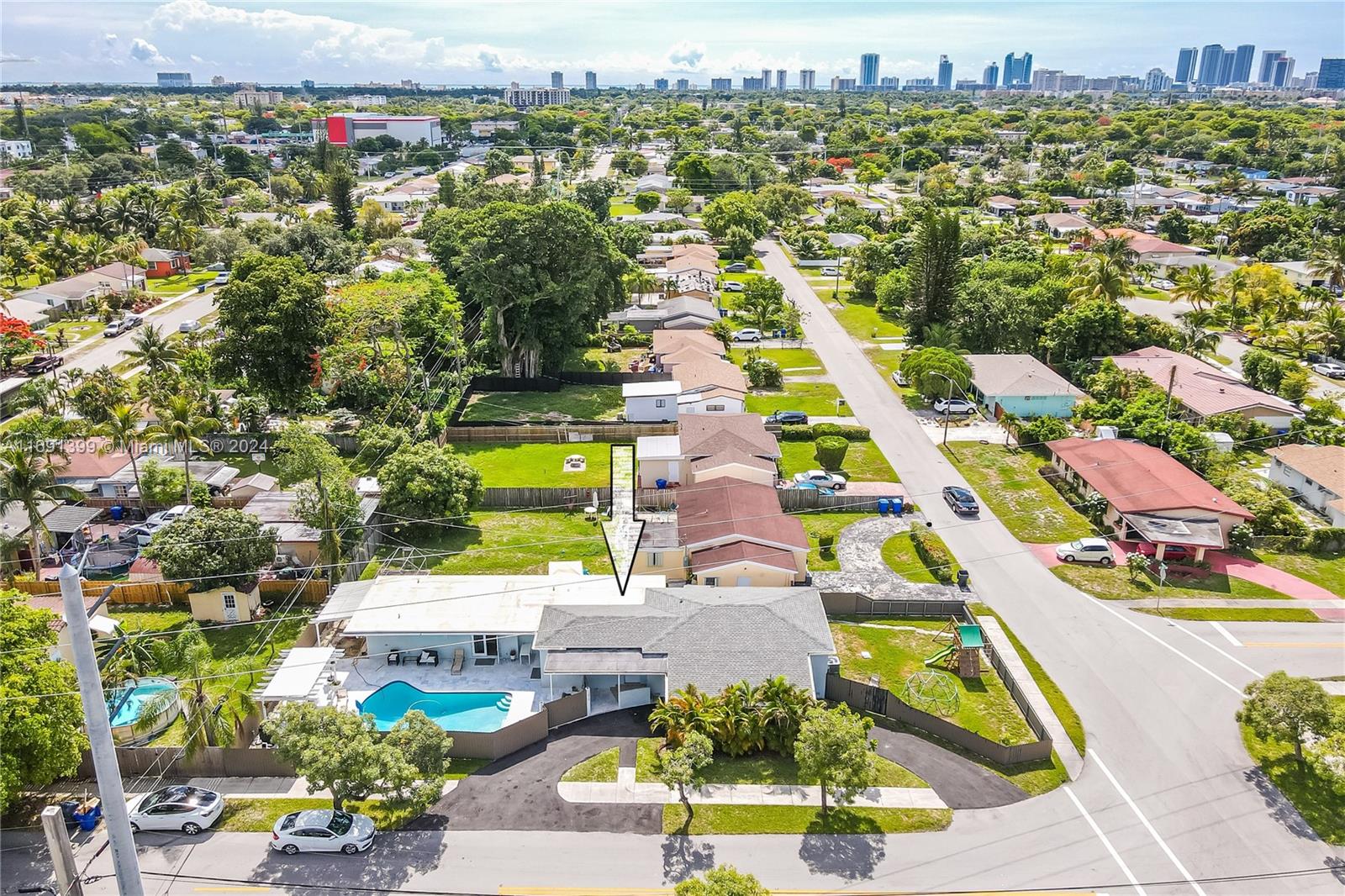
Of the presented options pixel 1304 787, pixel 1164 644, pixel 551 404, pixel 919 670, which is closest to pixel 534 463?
pixel 551 404

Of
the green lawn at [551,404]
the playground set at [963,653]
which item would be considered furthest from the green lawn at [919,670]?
the green lawn at [551,404]

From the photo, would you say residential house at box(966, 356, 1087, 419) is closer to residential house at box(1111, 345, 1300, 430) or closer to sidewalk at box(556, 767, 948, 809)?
residential house at box(1111, 345, 1300, 430)

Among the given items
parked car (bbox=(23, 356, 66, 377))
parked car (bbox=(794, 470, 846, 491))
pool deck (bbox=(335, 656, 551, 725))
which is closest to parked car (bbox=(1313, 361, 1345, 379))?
parked car (bbox=(794, 470, 846, 491))

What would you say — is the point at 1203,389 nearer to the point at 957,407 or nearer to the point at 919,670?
the point at 957,407

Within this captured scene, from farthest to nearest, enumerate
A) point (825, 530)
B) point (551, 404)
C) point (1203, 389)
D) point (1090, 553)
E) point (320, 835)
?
point (551, 404) < point (1203, 389) < point (825, 530) < point (1090, 553) < point (320, 835)

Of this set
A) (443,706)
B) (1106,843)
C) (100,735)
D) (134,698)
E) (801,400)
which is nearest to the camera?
(100,735)

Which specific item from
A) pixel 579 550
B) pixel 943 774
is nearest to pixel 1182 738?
pixel 943 774
